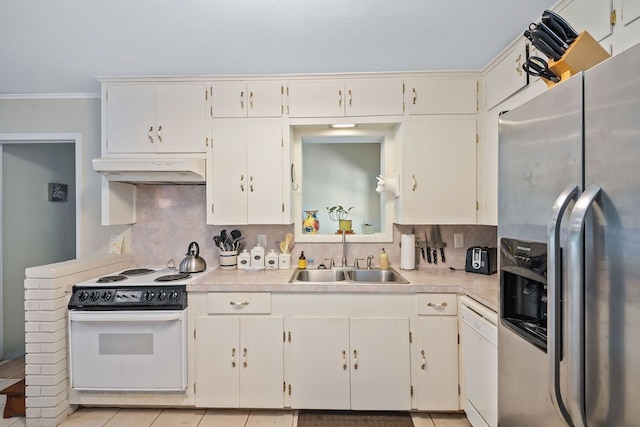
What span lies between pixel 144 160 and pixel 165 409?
5.65ft

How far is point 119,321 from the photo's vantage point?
2.15 meters

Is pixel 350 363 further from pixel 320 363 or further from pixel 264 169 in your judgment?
pixel 264 169

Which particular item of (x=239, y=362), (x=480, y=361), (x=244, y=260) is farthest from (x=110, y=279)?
(x=480, y=361)

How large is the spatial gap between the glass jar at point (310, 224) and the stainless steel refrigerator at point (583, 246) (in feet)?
6.54

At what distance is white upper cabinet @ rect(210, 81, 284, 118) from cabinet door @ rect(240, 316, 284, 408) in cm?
149

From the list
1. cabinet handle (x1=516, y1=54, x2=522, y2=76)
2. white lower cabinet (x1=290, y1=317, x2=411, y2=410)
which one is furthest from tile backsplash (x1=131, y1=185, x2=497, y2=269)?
cabinet handle (x1=516, y1=54, x2=522, y2=76)

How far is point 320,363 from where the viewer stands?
218 cm

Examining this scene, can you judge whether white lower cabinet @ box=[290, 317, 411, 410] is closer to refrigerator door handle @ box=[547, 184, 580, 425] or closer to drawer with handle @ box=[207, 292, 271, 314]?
drawer with handle @ box=[207, 292, 271, 314]

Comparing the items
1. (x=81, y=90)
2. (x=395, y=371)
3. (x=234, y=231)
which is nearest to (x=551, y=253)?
(x=395, y=371)

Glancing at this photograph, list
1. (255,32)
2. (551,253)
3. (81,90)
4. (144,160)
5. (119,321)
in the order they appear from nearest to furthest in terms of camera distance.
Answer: (551,253), (255,32), (119,321), (144,160), (81,90)

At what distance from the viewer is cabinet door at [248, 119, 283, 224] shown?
2.50m

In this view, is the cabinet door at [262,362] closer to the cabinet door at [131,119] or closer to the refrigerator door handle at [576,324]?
the cabinet door at [131,119]

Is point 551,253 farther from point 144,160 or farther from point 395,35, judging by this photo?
point 144,160

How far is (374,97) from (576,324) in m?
2.05
